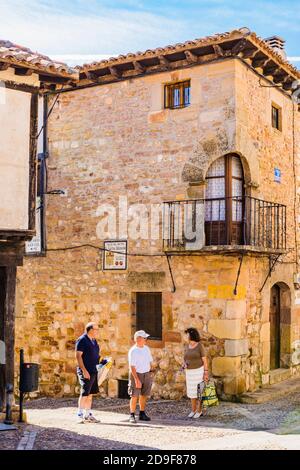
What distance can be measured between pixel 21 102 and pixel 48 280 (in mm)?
4946

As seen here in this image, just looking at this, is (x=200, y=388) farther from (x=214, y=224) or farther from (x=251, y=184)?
(x=251, y=184)

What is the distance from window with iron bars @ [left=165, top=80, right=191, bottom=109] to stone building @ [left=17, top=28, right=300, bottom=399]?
21 mm

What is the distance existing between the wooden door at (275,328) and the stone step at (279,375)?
0.86 feet

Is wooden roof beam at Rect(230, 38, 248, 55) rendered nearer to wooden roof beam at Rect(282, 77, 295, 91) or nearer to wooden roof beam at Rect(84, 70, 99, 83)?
wooden roof beam at Rect(282, 77, 295, 91)

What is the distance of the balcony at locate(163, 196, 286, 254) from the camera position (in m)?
11.4

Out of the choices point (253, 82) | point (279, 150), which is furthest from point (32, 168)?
point (279, 150)

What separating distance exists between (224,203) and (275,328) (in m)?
3.56

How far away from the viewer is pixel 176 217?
11797mm

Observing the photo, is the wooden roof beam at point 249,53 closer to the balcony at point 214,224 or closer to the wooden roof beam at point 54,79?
the balcony at point 214,224

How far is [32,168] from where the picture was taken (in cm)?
954

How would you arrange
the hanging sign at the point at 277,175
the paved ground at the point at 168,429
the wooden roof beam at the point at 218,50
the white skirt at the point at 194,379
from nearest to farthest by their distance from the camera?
the paved ground at the point at 168,429, the white skirt at the point at 194,379, the wooden roof beam at the point at 218,50, the hanging sign at the point at 277,175

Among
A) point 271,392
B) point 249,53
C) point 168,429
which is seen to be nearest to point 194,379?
point 168,429

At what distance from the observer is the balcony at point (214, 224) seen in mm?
11391

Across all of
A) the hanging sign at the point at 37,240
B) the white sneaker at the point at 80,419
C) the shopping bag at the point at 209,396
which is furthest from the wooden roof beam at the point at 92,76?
the white sneaker at the point at 80,419
